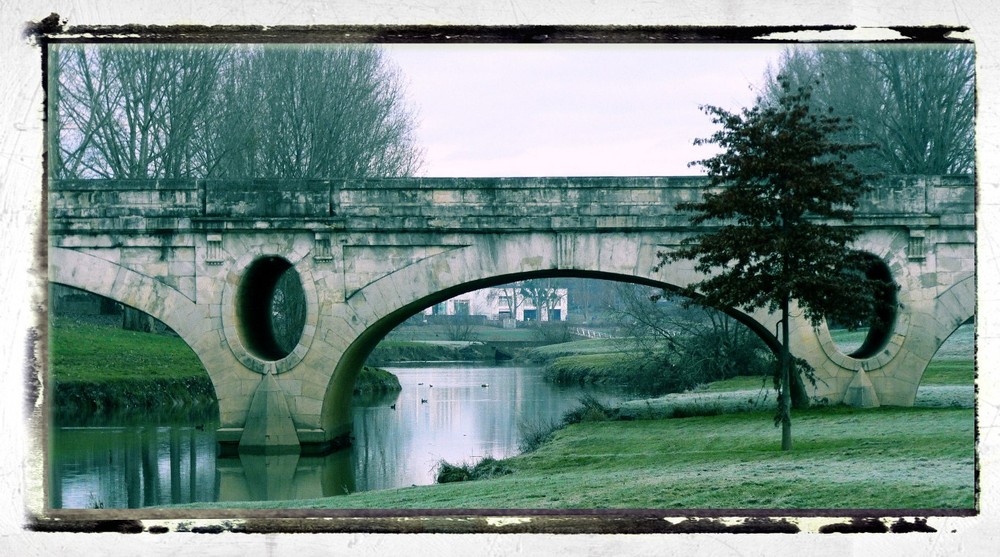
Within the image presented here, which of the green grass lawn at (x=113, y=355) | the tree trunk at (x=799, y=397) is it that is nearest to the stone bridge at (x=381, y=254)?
the tree trunk at (x=799, y=397)

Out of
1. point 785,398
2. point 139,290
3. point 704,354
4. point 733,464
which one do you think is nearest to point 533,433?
point 139,290

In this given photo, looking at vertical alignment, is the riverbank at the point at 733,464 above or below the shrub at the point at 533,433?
above

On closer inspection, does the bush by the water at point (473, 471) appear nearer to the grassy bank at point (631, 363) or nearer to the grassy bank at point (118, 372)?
the grassy bank at point (631, 363)

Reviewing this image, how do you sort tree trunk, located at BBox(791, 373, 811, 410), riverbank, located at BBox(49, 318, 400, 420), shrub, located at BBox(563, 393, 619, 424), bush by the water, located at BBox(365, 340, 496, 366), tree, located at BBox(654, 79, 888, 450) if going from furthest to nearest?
bush by the water, located at BBox(365, 340, 496, 366) → riverbank, located at BBox(49, 318, 400, 420) → shrub, located at BBox(563, 393, 619, 424) → tree trunk, located at BBox(791, 373, 811, 410) → tree, located at BBox(654, 79, 888, 450)

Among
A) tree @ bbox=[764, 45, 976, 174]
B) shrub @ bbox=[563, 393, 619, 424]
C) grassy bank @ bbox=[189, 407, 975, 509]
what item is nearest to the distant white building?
tree @ bbox=[764, 45, 976, 174]

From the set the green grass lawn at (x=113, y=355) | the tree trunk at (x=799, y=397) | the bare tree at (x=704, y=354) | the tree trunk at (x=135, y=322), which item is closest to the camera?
the tree trunk at (x=799, y=397)

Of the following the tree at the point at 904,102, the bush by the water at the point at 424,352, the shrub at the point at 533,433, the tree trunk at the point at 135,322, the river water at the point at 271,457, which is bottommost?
the river water at the point at 271,457

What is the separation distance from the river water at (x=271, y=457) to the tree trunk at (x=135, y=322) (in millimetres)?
8347

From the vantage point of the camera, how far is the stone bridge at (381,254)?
1956 centimetres

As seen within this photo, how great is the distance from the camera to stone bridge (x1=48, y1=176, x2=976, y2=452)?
64.2ft

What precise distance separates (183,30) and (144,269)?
15310 mm

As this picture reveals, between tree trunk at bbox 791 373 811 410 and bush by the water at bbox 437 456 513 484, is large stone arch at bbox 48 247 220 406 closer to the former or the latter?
bush by the water at bbox 437 456 513 484

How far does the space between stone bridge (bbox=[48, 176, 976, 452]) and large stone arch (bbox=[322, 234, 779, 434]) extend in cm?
2

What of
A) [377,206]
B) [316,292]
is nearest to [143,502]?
[316,292]
